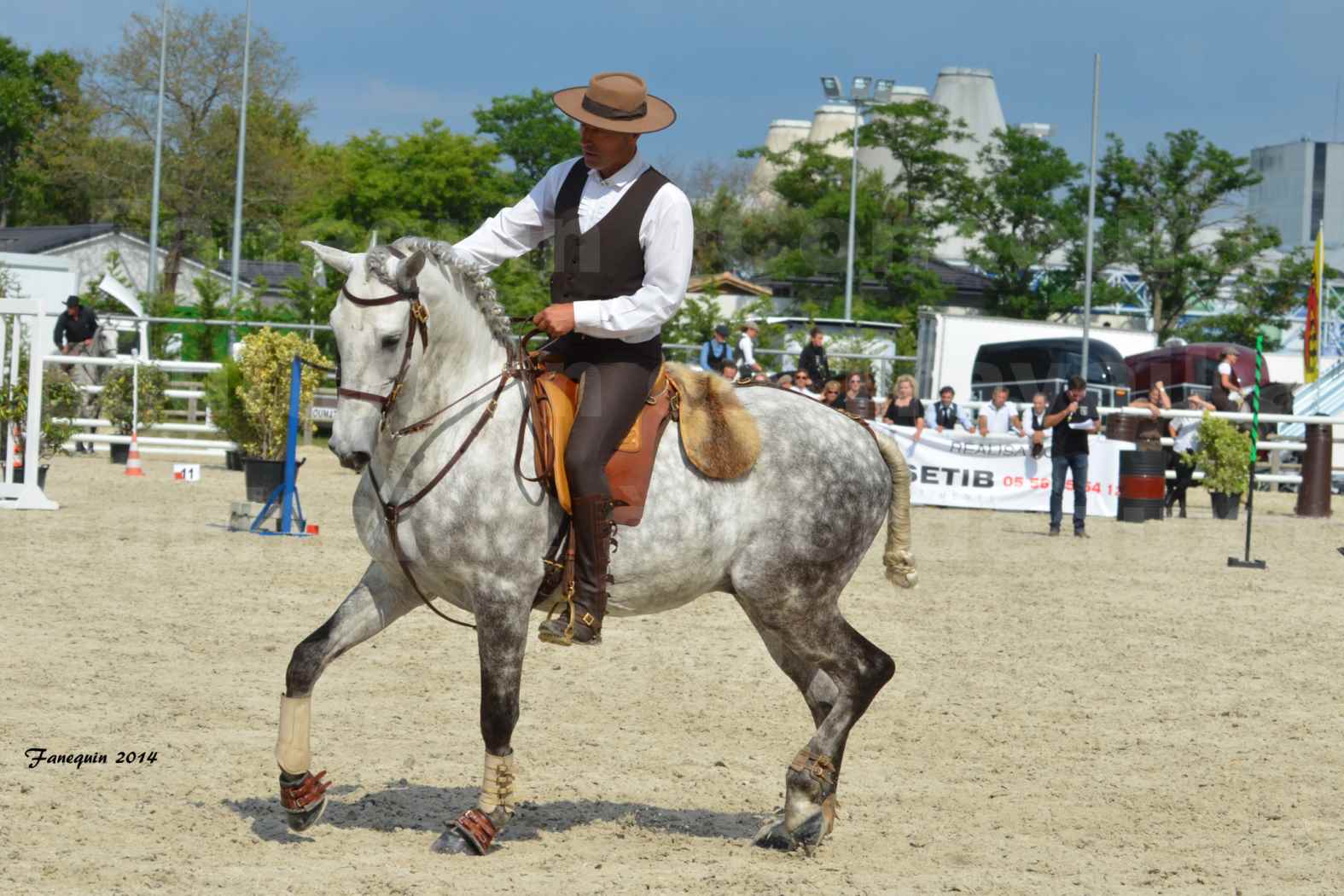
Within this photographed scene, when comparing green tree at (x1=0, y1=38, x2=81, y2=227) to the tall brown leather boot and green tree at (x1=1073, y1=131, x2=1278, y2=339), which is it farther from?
the tall brown leather boot

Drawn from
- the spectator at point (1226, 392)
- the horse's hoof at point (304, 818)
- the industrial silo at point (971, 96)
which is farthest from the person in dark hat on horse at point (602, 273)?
the industrial silo at point (971, 96)

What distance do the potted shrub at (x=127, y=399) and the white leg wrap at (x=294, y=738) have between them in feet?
61.7

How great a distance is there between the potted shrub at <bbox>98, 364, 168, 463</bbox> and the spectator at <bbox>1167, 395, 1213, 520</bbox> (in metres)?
14.8

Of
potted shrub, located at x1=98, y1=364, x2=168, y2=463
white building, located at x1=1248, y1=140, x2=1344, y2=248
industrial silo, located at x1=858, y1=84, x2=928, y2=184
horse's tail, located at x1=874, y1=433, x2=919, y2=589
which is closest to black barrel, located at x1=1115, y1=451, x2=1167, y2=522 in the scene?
potted shrub, located at x1=98, y1=364, x2=168, y2=463

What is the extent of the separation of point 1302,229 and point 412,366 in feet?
269

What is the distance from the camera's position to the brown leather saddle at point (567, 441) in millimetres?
5891

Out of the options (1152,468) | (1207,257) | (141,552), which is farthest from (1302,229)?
(141,552)

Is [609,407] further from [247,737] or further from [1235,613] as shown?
[1235,613]

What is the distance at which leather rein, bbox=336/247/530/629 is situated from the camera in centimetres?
557

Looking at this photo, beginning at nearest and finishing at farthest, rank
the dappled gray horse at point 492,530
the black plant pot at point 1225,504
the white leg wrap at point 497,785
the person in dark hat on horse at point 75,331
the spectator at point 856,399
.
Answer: the dappled gray horse at point 492,530 < the white leg wrap at point 497,785 < the spectator at point 856,399 < the black plant pot at point 1225,504 < the person in dark hat on horse at point 75,331

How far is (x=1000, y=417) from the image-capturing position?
22969mm

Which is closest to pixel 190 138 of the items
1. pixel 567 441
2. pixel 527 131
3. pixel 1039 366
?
pixel 527 131

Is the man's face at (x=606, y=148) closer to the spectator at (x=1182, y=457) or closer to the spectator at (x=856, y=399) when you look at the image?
the spectator at (x=856, y=399)

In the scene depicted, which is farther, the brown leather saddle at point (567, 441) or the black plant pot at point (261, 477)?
the black plant pot at point (261, 477)
